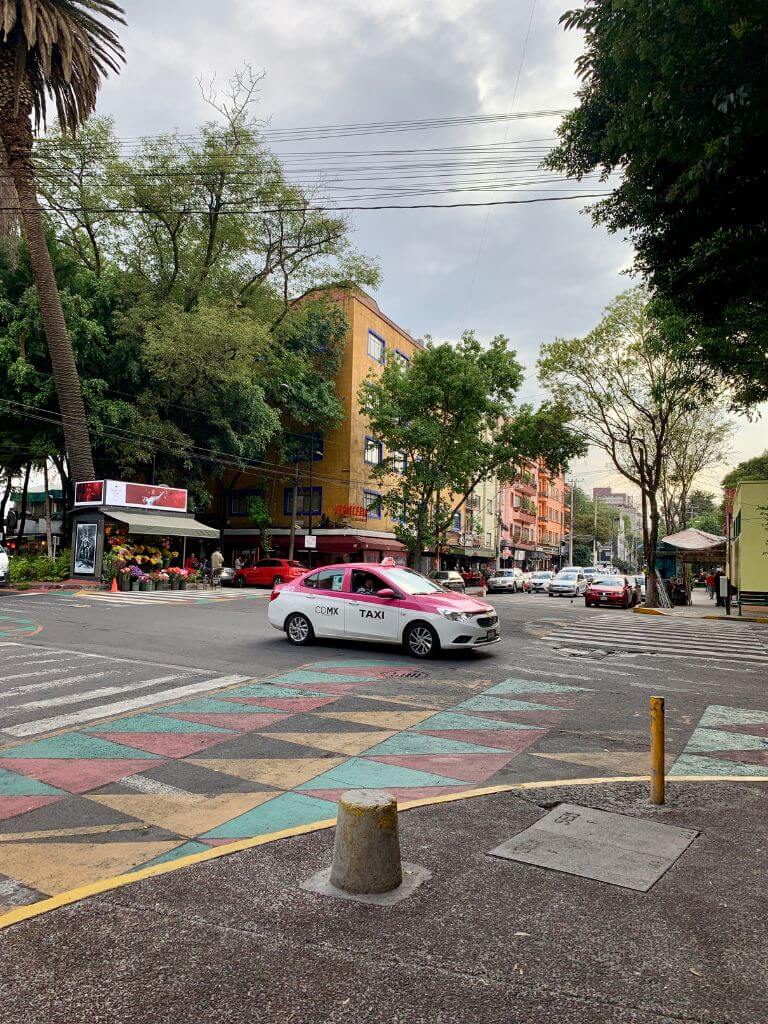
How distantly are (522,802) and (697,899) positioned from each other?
170 cm

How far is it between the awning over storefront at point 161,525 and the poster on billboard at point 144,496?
43cm

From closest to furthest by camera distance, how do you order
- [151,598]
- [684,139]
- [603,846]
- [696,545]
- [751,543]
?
1. [603,846]
2. [684,139]
3. [751,543]
4. [151,598]
5. [696,545]

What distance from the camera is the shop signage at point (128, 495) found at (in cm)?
2947

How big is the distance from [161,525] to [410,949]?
1176 inches

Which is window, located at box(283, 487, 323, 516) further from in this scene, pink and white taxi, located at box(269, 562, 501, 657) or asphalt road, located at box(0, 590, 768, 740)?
pink and white taxi, located at box(269, 562, 501, 657)

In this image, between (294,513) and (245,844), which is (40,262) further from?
(245,844)

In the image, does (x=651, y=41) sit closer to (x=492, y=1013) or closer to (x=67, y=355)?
(x=492, y=1013)

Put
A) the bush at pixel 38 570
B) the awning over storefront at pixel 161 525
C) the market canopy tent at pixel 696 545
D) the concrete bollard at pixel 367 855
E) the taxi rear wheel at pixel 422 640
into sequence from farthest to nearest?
the market canopy tent at pixel 696 545 < the awning over storefront at pixel 161 525 < the bush at pixel 38 570 < the taxi rear wheel at pixel 422 640 < the concrete bollard at pixel 367 855

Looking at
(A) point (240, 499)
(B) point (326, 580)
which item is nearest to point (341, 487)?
(A) point (240, 499)

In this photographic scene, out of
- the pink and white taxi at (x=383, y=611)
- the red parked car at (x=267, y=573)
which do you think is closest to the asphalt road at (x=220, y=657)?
the pink and white taxi at (x=383, y=611)

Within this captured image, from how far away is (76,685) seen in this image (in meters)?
9.57

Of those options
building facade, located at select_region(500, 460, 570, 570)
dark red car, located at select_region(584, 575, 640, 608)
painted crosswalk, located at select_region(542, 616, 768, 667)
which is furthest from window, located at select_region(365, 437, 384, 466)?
painted crosswalk, located at select_region(542, 616, 768, 667)

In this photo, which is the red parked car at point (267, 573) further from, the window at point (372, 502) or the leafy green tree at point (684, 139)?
the leafy green tree at point (684, 139)

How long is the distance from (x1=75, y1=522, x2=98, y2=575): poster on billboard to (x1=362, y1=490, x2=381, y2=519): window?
1847 centimetres
